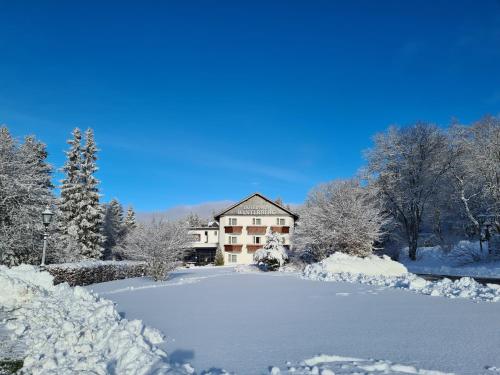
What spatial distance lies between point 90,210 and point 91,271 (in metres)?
19.4

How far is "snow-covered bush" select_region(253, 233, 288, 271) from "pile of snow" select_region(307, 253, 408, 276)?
8588mm

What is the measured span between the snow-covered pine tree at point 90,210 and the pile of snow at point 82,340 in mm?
30227

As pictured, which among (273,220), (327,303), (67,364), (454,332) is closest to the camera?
(67,364)

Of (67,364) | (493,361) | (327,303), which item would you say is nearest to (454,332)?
(493,361)

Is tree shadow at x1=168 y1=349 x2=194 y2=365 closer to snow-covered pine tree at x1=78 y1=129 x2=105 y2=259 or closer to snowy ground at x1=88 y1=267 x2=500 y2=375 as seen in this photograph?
snowy ground at x1=88 y1=267 x2=500 y2=375

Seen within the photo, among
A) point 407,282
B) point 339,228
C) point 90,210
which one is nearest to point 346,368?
point 407,282

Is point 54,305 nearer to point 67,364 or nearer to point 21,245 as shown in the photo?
point 67,364

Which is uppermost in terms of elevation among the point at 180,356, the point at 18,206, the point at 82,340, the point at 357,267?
the point at 18,206

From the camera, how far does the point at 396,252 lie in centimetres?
4250

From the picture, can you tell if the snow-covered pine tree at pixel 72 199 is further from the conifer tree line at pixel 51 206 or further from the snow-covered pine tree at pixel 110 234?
the snow-covered pine tree at pixel 110 234

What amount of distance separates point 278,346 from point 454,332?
3170 mm

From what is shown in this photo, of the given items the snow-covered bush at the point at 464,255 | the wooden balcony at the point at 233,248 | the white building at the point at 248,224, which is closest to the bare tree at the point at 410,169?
the snow-covered bush at the point at 464,255

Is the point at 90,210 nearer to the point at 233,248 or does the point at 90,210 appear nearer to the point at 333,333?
the point at 233,248

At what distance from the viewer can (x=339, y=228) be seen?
107 ft
